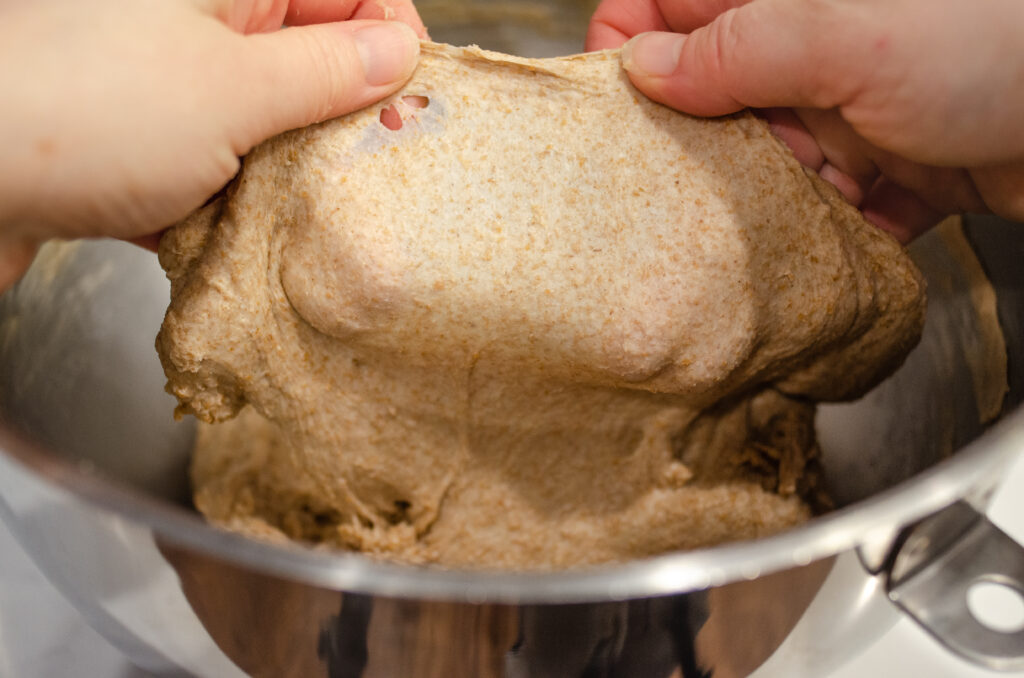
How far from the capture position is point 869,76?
2.64 ft

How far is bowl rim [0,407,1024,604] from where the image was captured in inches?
19.4

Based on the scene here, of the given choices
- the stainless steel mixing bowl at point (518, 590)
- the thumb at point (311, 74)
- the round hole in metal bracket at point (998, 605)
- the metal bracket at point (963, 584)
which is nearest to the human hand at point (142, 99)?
the thumb at point (311, 74)

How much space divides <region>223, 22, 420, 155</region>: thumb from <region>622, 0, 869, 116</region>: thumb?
0.26 meters

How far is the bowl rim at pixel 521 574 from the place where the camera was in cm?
49

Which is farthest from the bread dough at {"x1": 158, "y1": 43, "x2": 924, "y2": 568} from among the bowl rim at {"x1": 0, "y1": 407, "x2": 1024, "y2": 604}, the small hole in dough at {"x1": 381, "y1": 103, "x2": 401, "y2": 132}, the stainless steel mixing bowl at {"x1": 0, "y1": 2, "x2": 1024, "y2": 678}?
the bowl rim at {"x1": 0, "y1": 407, "x2": 1024, "y2": 604}

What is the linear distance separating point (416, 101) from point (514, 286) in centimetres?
23

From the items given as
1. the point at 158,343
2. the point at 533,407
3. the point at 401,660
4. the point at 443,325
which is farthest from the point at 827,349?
the point at 158,343

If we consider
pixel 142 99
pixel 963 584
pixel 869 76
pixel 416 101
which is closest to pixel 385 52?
pixel 416 101

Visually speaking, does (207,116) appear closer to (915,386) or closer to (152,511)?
(152,511)

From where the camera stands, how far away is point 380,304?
2.68 ft

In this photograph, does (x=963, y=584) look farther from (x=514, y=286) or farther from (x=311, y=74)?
(x=311, y=74)

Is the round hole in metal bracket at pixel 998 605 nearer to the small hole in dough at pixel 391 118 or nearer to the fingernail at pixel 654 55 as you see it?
the fingernail at pixel 654 55

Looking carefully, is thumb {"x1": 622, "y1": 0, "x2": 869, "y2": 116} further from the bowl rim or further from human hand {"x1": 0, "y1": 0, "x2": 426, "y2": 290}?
the bowl rim

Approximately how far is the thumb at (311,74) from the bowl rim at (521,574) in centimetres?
37
